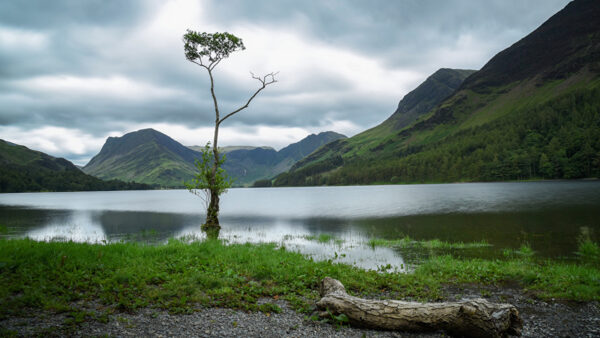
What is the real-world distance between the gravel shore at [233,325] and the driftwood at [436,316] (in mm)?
268

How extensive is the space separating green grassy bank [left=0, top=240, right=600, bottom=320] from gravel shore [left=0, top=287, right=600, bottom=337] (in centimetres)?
46

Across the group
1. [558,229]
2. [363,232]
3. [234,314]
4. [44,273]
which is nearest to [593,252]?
[558,229]

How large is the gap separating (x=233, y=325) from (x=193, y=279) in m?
3.80

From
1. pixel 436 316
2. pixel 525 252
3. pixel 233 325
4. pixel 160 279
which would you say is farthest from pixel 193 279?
pixel 525 252

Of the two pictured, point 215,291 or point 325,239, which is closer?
point 215,291

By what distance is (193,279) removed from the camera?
11.2m

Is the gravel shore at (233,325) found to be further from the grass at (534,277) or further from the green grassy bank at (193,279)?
the grass at (534,277)

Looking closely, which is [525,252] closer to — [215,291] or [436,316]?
[436,316]

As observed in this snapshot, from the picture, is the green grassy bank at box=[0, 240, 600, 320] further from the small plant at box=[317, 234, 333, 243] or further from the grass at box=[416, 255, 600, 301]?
the small plant at box=[317, 234, 333, 243]

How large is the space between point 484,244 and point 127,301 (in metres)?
26.3

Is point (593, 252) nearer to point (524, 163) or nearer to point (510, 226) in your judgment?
point (510, 226)

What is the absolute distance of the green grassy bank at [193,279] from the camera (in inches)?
357

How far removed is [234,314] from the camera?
8867mm

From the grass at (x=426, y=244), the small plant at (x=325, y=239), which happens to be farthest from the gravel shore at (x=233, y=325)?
the small plant at (x=325, y=239)
